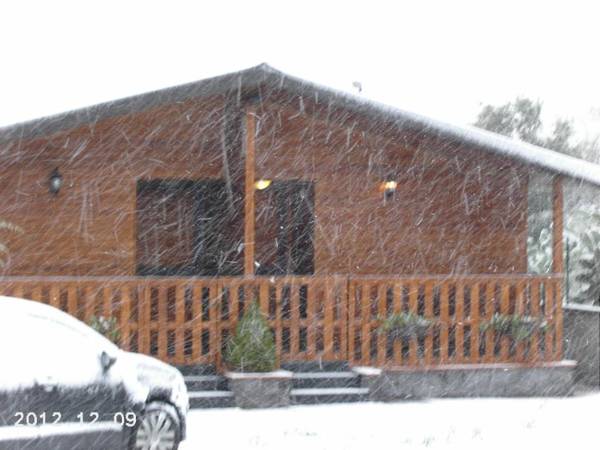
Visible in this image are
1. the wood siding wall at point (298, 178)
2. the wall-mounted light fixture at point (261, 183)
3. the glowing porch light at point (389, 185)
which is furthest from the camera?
the glowing porch light at point (389, 185)

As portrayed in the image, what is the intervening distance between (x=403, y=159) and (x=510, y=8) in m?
82.0

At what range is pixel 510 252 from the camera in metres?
15.9

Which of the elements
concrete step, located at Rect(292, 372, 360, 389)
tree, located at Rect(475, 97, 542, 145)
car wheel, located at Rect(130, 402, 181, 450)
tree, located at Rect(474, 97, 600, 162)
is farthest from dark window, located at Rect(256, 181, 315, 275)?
tree, located at Rect(475, 97, 542, 145)

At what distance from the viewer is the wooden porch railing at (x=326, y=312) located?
12.6 meters

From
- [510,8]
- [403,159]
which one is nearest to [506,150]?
[403,159]

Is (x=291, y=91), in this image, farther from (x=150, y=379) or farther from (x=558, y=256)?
(x=150, y=379)

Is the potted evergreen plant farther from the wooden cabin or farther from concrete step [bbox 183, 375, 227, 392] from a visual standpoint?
the wooden cabin

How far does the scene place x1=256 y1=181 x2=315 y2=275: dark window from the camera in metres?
15.8

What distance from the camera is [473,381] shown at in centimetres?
1344

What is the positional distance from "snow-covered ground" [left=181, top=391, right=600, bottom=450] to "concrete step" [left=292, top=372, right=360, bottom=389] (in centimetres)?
43

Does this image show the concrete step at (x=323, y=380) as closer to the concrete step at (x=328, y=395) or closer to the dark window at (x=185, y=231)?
the concrete step at (x=328, y=395)

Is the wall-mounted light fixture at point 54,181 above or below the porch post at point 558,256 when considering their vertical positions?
above

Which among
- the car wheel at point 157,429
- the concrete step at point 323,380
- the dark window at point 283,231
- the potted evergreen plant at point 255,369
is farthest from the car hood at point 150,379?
the dark window at point 283,231

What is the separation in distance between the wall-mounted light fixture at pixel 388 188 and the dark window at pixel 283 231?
3.88 ft
